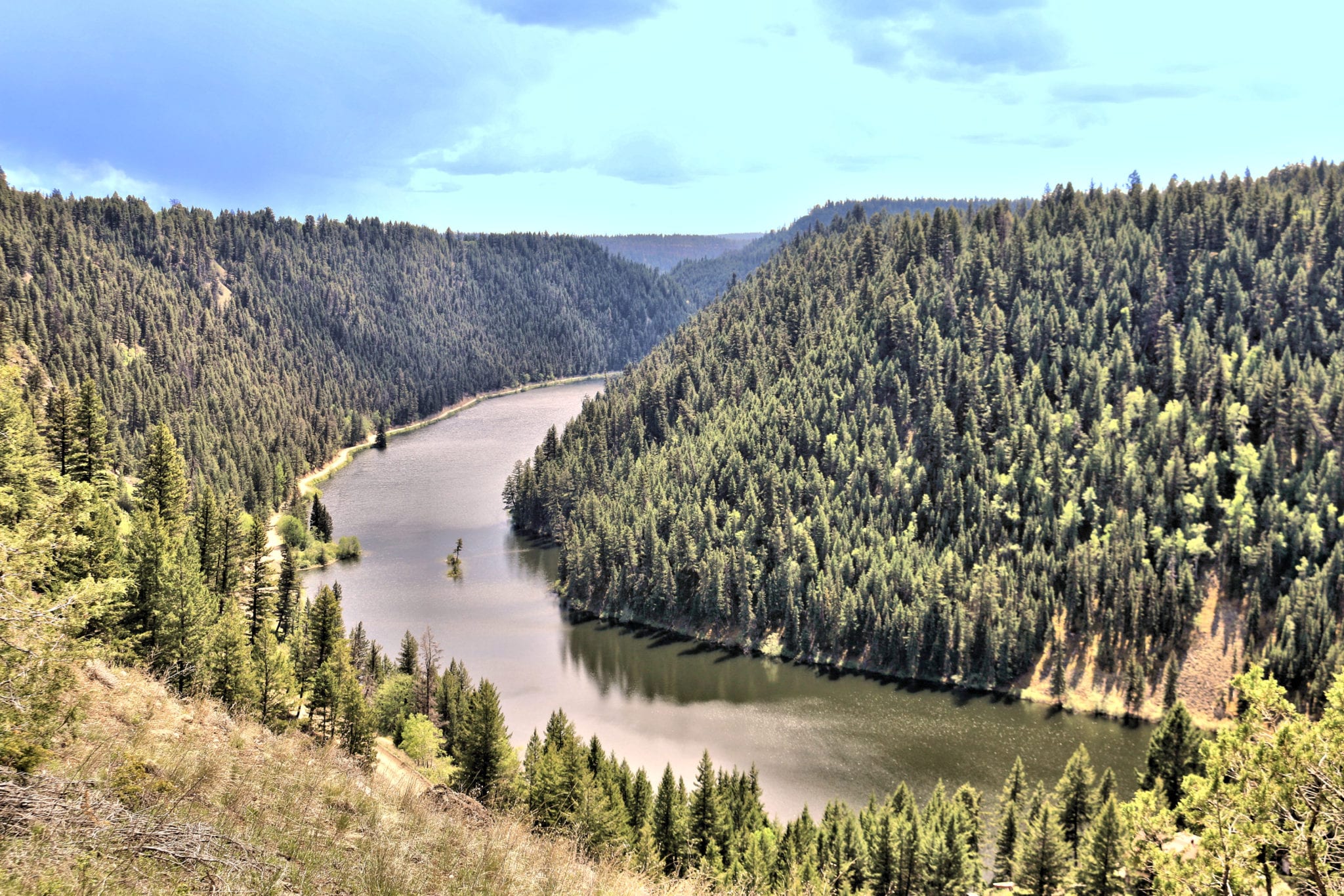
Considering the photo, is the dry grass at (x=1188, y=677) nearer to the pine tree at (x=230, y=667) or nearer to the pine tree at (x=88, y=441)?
the pine tree at (x=230, y=667)

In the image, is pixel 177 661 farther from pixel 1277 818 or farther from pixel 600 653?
pixel 600 653

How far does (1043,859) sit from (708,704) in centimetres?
4784

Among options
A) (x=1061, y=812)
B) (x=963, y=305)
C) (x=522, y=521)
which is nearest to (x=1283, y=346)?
(x=963, y=305)

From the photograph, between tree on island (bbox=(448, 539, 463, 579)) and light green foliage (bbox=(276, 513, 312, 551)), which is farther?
light green foliage (bbox=(276, 513, 312, 551))

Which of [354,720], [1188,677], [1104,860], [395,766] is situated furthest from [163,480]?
[1188,677]

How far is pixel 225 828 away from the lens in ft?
66.7

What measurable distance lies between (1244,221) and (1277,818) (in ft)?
555

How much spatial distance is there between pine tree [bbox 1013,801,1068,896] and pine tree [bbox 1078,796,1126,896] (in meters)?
1.39

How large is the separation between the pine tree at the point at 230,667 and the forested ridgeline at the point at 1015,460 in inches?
2983

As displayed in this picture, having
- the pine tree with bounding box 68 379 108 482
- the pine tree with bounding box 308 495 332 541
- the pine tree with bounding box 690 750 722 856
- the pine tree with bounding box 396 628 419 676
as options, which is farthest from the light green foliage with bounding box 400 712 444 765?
the pine tree with bounding box 308 495 332 541

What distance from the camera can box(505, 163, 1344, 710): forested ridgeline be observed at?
10888cm

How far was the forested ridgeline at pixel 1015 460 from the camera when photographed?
10888cm

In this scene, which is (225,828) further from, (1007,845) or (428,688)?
(428,688)

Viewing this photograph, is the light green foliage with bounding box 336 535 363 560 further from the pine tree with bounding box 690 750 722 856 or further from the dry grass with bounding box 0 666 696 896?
the dry grass with bounding box 0 666 696 896
